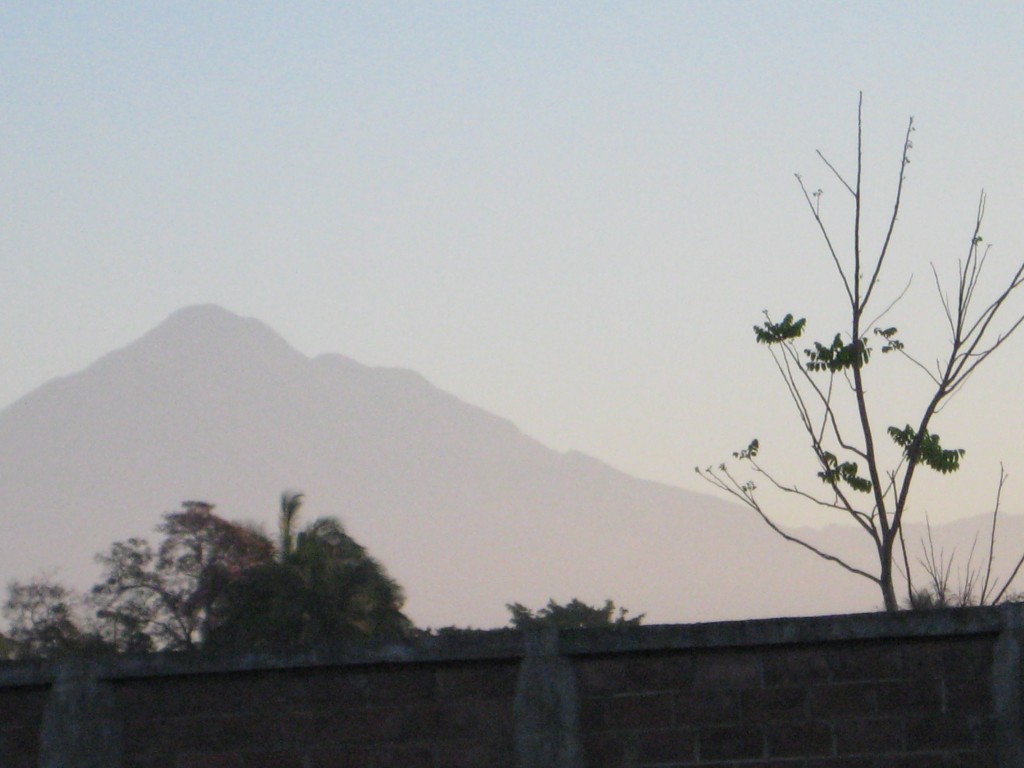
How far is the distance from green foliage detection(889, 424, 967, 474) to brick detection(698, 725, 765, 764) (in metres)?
8.37

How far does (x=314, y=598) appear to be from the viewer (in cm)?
4406

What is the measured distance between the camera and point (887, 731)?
5.49 m

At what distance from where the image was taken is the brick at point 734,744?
218 inches

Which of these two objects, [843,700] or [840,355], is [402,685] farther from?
[840,355]

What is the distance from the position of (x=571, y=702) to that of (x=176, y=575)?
173ft

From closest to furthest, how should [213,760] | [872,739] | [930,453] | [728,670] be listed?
[872,739]
[728,670]
[213,760]
[930,453]

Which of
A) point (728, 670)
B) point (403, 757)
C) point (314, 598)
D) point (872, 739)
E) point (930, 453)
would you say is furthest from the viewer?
point (314, 598)

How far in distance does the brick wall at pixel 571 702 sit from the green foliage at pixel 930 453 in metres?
8.09

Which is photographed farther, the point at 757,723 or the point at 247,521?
the point at 247,521

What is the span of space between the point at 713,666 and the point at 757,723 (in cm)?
26

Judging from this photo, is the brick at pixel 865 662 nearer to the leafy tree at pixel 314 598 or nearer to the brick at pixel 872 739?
the brick at pixel 872 739

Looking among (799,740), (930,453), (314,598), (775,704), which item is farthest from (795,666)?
(314,598)

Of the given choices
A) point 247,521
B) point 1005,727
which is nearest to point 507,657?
point 1005,727

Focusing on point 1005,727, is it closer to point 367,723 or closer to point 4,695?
point 367,723
